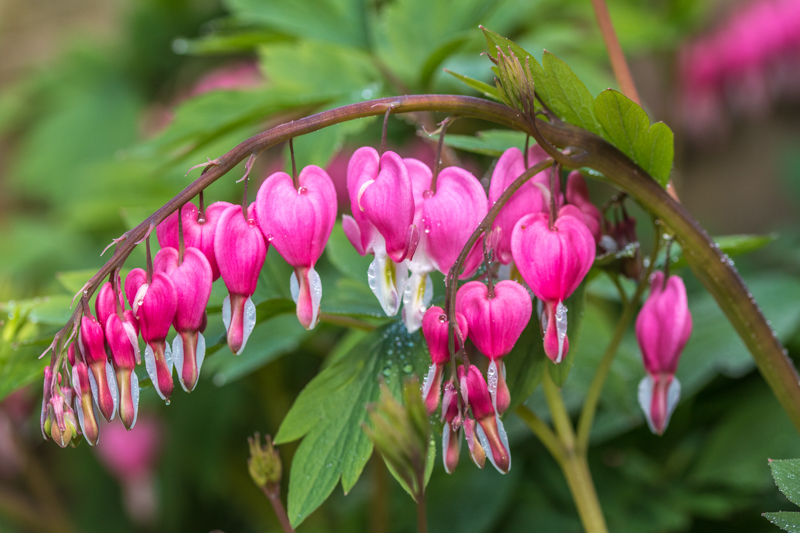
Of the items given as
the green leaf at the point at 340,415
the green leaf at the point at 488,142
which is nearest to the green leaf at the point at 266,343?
the green leaf at the point at 340,415

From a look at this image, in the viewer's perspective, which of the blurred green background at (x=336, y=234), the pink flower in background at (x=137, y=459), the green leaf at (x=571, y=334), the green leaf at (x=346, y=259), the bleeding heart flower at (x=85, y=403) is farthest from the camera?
the pink flower in background at (x=137, y=459)

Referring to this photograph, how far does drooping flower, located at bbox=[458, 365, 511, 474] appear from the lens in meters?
0.43

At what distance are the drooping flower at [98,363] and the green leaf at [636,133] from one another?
0.38 meters

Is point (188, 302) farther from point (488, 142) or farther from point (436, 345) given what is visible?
point (488, 142)

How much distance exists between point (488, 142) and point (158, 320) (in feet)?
1.12

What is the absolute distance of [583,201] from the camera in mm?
549

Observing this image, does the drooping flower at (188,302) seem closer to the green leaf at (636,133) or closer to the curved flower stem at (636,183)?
the curved flower stem at (636,183)

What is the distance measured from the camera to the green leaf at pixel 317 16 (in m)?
1.01

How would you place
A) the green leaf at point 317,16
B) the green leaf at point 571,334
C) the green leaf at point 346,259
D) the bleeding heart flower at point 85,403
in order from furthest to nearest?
1. the green leaf at point 317,16
2. the green leaf at point 346,259
3. the green leaf at point 571,334
4. the bleeding heart flower at point 85,403

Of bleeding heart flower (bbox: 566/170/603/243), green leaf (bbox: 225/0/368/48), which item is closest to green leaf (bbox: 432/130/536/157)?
bleeding heart flower (bbox: 566/170/603/243)

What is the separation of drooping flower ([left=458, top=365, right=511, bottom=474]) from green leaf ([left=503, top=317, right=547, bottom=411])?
10 centimetres

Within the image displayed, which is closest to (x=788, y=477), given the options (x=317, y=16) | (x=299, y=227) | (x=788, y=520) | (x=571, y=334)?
(x=788, y=520)

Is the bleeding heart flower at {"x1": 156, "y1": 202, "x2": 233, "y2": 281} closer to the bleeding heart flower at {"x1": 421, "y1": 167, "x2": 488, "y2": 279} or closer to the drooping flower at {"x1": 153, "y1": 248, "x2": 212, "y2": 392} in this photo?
the drooping flower at {"x1": 153, "y1": 248, "x2": 212, "y2": 392}

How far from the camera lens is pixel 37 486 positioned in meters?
1.17
